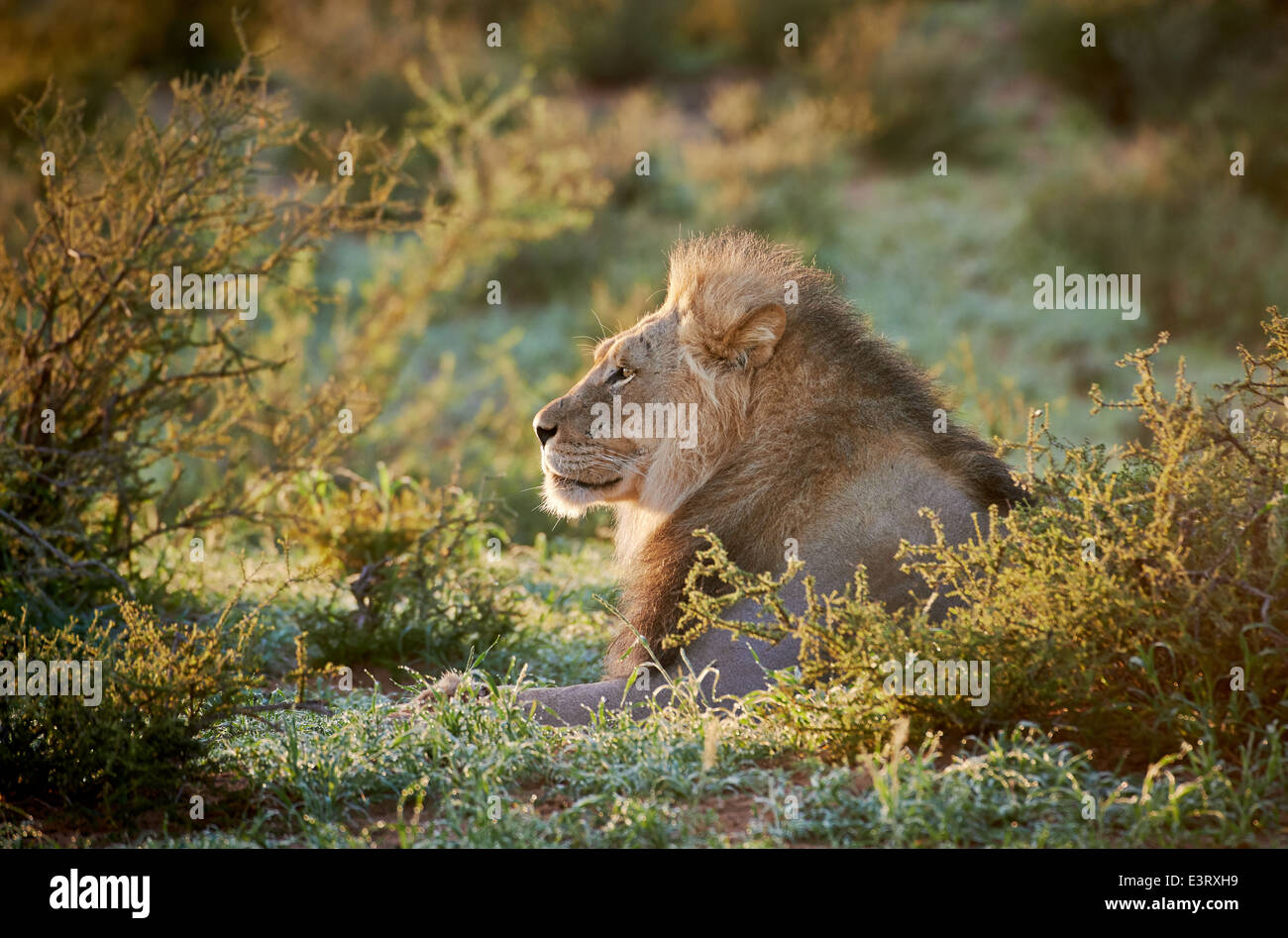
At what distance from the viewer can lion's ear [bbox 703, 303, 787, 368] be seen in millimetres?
5355

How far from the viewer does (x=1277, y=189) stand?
59.2 ft

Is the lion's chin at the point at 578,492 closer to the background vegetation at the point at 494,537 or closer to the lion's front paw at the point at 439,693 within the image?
the lion's front paw at the point at 439,693

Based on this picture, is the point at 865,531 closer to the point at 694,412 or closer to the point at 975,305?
the point at 694,412

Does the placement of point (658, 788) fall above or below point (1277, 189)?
below

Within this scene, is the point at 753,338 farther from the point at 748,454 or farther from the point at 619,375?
the point at 619,375

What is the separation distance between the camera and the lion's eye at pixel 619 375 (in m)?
5.68

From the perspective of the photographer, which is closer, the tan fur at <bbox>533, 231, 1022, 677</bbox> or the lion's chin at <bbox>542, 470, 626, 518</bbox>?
the tan fur at <bbox>533, 231, 1022, 677</bbox>

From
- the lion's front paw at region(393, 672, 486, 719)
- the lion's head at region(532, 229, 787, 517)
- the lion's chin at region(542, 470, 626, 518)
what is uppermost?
the lion's head at region(532, 229, 787, 517)

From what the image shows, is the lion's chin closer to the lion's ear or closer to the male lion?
the male lion

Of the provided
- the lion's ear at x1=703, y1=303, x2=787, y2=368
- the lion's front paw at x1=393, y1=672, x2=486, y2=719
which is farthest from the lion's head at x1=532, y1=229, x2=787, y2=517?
the lion's front paw at x1=393, y1=672, x2=486, y2=719

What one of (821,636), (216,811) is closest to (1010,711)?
(821,636)

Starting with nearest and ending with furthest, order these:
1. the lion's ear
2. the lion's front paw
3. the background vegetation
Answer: the background vegetation → the lion's front paw → the lion's ear

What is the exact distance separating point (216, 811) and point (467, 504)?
3.84m

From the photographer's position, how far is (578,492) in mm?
5684
